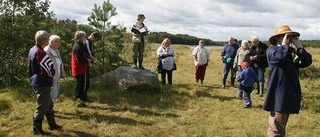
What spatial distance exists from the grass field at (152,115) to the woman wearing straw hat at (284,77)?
7.60ft

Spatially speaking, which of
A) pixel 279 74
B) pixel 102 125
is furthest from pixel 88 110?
pixel 279 74

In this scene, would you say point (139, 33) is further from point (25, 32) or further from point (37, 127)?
point (37, 127)

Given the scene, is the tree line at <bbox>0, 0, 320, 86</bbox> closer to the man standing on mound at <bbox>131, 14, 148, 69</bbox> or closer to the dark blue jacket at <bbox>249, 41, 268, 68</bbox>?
the man standing on mound at <bbox>131, 14, 148, 69</bbox>

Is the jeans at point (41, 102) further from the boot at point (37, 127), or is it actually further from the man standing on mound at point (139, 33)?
the man standing on mound at point (139, 33)

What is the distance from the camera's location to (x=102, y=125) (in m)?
8.62

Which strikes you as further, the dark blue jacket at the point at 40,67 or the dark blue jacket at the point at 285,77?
the dark blue jacket at the point at 40,67

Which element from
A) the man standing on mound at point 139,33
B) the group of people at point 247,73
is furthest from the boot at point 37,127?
the man standing on mound at point 139,33

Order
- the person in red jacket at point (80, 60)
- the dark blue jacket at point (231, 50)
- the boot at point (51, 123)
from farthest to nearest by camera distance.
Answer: the dark blue jacket at point (231, 50) → the person in red jacket at point (80, 60) → the boot at point (51, 123)

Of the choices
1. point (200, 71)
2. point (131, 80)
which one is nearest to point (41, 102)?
point (131, 80)

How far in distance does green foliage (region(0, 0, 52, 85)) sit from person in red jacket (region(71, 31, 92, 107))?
401 cm

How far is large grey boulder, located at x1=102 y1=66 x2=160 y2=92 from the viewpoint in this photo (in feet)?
39.8

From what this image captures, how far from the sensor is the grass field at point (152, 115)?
27.7ft

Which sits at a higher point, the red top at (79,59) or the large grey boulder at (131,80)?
the red top at (79,59)

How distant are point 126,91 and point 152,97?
86cm
